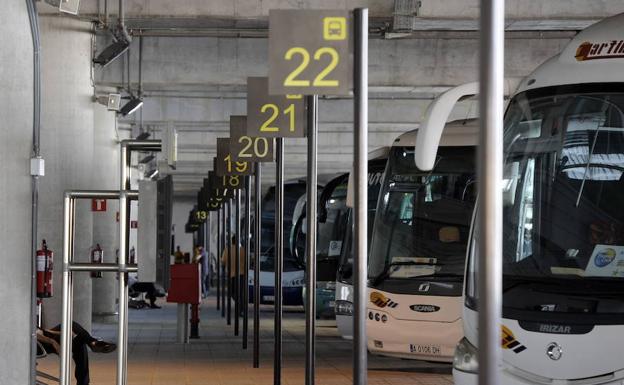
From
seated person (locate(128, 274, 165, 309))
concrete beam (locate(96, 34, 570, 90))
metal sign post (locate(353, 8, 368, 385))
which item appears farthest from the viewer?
seated person (locate(128, 274, 165, 309))

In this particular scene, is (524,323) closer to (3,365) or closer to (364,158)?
(364,158)

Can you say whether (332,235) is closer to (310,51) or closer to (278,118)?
(278,118)

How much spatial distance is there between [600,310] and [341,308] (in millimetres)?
10728

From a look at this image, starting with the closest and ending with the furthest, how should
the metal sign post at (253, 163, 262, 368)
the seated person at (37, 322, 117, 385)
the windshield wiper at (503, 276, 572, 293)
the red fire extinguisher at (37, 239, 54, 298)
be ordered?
the windshield wiper at (503, 276, 572, 293), the red fire extinguisher at (37, 239, 54, 298), the seated person at (37, 322, 117, 385), the metal sign post at (253, 163, 262, 368)

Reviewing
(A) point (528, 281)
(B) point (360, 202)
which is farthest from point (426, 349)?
(B) point (360, 202)

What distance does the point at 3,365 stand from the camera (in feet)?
35.8

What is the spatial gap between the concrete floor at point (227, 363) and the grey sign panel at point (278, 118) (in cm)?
351

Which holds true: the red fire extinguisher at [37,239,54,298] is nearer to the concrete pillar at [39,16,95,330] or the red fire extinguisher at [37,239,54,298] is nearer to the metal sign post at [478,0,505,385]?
the metal sign post at [478,0,505,385]

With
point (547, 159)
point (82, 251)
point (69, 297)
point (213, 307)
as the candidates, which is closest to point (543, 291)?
point (547, 159)

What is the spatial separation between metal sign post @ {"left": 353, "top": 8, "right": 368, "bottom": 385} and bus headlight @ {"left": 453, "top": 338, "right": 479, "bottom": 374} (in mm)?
1121

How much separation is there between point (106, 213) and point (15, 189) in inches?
839

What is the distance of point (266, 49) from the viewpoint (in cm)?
2622

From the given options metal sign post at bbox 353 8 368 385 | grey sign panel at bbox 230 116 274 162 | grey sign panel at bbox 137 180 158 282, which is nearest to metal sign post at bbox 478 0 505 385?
metal sign post at bbox 353 8 368 385

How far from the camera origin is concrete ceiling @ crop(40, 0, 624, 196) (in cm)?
1986
